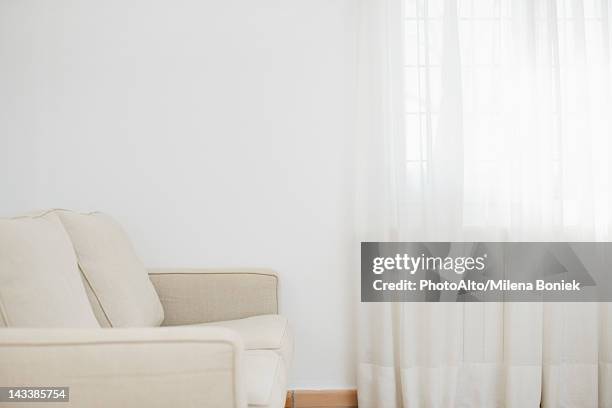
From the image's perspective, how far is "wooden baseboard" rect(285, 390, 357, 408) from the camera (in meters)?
2.70

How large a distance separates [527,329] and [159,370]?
1.89 metres

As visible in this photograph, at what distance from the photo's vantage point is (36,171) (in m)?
2.70

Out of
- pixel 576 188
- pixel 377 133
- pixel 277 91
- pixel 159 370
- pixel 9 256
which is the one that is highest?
Answer: pixel 277 91

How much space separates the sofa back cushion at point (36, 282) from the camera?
4.50ft

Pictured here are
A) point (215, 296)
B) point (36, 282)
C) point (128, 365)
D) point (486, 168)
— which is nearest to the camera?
point (128, 365)

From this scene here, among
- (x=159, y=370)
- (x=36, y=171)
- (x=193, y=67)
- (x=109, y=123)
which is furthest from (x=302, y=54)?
(x=159, y=370)

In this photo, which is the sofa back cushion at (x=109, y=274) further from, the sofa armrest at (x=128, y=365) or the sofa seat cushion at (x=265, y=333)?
the sofa armrest at (x=128, y=365)

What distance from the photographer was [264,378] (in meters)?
1.60

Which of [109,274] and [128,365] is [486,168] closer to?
[109,274]

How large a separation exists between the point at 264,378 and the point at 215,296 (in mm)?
873

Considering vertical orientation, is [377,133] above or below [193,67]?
below

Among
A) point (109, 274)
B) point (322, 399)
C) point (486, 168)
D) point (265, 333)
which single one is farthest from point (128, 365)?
point (486, 168)

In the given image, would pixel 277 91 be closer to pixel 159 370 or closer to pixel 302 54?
pixel 302 54

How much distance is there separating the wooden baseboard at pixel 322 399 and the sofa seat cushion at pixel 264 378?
80 cm
